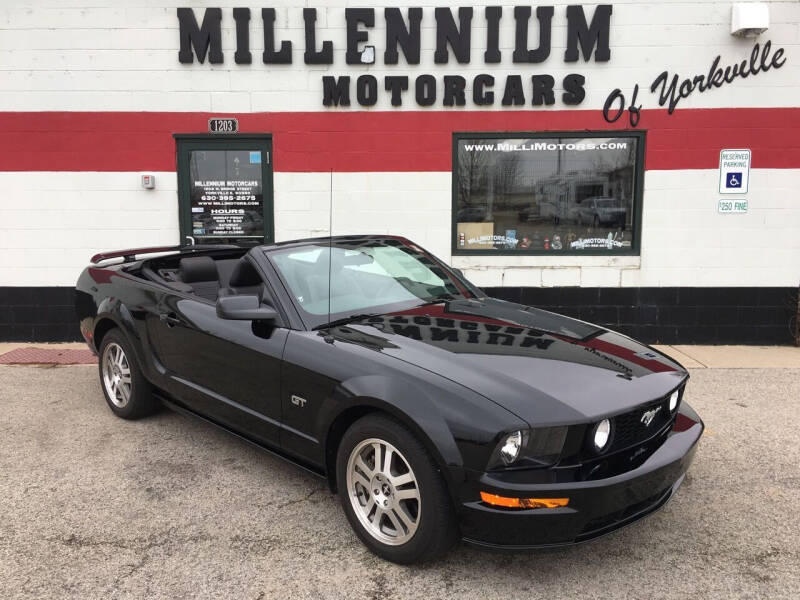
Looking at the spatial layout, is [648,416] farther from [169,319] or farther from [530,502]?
[169,319]

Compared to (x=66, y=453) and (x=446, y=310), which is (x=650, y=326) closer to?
(x=446, y=310)

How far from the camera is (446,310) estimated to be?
3711mm

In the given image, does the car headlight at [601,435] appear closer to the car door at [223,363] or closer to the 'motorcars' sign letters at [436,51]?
the car door at [223,363]

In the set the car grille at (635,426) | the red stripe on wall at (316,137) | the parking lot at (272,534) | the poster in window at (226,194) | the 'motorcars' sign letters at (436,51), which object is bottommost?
the parking lot at (272,534)

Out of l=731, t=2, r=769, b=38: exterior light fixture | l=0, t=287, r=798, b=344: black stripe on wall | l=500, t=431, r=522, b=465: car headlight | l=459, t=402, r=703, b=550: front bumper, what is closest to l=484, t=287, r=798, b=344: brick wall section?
l=0, t=287, r=798, b=344: black stripe on wall

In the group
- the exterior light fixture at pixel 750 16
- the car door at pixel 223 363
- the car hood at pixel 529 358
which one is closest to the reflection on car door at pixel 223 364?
the car door at pixel 223 363

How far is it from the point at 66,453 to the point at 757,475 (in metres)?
4.45

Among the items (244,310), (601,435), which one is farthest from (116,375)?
(601,435)

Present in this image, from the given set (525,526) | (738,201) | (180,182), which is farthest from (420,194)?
(525,526)

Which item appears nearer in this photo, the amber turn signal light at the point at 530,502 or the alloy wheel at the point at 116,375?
the amber turn signal light at the point at 530,502

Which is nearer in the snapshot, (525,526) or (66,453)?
(525,526)

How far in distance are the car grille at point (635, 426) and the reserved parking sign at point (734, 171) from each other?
17.4 feet

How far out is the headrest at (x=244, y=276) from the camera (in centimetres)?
385

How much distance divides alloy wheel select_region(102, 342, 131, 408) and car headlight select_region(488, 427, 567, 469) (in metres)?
3.20
